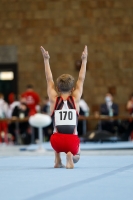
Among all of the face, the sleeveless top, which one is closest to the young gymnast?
the sleeveless top

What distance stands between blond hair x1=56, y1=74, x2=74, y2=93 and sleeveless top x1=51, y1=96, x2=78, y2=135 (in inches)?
5.3

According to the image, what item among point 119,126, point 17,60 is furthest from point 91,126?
point 17,60

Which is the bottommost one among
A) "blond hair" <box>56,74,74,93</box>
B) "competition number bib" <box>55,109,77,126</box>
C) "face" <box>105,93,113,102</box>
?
"competition number bib" <box>55,109,77,126</box>

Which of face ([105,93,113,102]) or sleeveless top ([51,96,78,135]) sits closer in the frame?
sleeveless top ([51,96,78,135])

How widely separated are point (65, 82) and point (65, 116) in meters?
0.42

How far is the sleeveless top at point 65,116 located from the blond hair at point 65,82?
0.13m

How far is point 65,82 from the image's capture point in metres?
8.46

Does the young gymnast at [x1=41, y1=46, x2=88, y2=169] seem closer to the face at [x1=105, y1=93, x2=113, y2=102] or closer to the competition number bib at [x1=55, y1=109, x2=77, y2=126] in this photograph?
the competition number bib at [x1=55, y1=109, x2=77, y2=126]

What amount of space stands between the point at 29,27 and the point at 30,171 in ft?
63.7

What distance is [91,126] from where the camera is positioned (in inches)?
1021

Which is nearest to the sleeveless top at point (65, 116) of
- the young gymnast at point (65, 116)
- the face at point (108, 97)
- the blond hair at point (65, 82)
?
the young gymnast at point (65, 116)

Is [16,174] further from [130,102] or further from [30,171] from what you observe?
[130,102]

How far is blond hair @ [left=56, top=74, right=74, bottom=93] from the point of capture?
27.7 feet

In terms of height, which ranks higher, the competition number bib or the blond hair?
the blond hair
